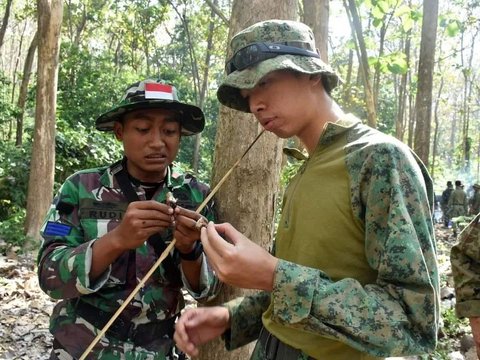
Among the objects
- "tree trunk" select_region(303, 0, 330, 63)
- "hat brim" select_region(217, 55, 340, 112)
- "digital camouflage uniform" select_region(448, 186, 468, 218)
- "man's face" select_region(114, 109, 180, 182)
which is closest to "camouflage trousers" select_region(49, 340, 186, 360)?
"man's face" select_region(114, 109, 180, 182)

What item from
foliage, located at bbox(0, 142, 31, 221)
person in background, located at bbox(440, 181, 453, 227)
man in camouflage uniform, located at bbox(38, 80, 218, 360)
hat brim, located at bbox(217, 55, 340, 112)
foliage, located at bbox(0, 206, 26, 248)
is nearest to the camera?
hat brim, located at bbox(217, 55, 340, 112)

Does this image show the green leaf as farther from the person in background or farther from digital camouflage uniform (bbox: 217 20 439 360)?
the person in background

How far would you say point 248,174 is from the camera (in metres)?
2.39

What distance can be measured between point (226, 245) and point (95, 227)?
936 mm

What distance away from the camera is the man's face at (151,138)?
2041mm

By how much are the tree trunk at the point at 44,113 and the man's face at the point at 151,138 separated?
20.7 feet

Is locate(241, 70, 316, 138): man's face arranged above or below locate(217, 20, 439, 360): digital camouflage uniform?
above

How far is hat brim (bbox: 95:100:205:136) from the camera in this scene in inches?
80.0

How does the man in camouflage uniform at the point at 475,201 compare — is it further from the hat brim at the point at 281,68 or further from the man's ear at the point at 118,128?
the hat brim at the point at 281,68

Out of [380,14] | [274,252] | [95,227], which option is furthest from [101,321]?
[380,14]

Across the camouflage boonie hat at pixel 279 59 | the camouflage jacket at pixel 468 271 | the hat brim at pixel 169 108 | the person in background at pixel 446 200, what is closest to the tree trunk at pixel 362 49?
the camouflage jacket at pixel 468 271

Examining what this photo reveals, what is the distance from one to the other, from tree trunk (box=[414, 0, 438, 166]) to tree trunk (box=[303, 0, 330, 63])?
236 cm

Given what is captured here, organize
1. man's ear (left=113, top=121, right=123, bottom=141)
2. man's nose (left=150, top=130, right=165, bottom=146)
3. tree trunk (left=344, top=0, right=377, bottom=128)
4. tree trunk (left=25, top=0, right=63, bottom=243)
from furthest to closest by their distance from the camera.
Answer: tree trunk (left=25, top=0, right=63, bottom=243) → tree trunk (left=344, top=0, right=377, bottom=128) → man's ear (left=113, top=121, right=123, bottom=141) → man's nose (left=150, top=130, right=165, bottom=146)

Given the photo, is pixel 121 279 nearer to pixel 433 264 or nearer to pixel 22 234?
pixel 433 264
